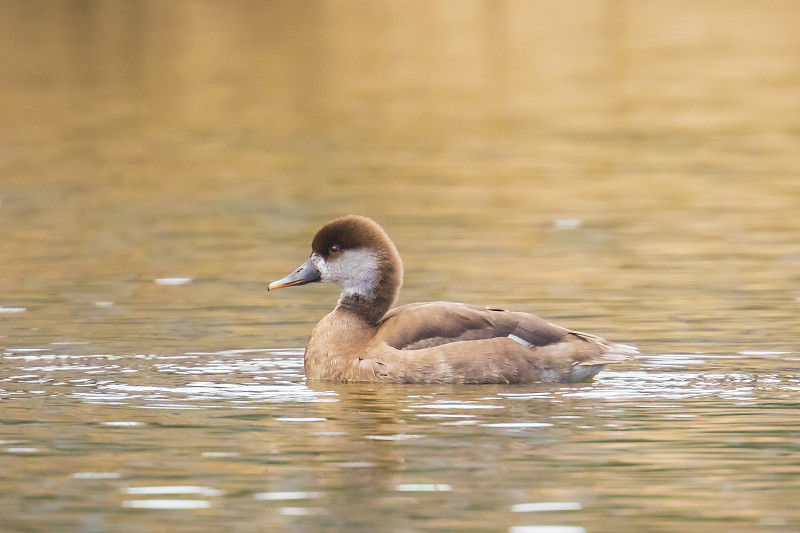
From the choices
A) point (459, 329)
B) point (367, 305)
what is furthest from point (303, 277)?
point (459, 329)

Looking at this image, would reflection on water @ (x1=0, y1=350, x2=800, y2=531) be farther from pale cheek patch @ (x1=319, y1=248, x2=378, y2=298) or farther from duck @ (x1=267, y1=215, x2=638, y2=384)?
pale cheek patch @ (x1=319, y1=248, x2=378, y2=298)

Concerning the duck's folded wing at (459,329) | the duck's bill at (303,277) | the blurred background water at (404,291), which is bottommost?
the blurred background water at (404,291)

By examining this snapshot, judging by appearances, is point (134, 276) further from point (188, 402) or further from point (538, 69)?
point (538, 69)

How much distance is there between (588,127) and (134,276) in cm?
1656

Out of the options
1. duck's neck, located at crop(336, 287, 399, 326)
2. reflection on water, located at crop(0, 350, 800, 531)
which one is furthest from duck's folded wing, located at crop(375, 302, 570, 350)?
duck's neck, located at crop(336, 287, 399, 326)

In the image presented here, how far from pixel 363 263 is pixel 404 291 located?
3.35m

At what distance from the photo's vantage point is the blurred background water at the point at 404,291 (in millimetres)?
9844

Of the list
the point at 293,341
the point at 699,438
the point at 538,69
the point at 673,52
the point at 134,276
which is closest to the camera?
the point at 699,438

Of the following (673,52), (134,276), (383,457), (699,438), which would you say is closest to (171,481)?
(383,457)

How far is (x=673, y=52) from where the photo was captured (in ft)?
171

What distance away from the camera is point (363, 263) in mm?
13609

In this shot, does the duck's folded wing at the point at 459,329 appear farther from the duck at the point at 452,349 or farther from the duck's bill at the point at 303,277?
the duck's bill at the point at 303,277

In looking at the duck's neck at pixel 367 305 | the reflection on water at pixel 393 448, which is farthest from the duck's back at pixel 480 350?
the duck's neck at pixel 367 305

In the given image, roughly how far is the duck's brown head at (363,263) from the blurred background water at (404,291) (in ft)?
2.34
